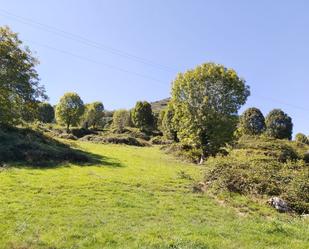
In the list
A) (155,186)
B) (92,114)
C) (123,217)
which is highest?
(92,114)

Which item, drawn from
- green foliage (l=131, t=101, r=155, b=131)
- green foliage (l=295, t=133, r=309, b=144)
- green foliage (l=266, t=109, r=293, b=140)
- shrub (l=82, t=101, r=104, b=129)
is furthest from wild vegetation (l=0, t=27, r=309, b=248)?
shrub (l=82, t=101, r=104, b=129)

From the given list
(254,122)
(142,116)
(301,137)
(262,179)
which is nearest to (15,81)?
(262,179)

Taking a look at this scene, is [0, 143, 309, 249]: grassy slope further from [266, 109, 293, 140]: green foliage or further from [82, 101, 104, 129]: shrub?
[82, 101, 104, 129]: shrub

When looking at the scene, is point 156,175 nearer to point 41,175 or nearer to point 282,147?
point 41,175

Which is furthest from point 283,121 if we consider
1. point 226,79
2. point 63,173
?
point 63,173

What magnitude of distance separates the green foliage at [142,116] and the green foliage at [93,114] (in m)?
12.0

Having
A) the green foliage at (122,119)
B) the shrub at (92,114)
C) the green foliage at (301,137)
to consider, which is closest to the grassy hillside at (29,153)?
the shrub at (92,114)

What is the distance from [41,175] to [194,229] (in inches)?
551

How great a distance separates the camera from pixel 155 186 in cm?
2553

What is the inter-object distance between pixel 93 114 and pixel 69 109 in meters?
18.1

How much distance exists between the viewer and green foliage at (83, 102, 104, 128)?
109m

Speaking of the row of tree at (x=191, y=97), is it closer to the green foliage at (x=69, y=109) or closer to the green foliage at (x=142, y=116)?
the green foliage at (x=69, y=109)

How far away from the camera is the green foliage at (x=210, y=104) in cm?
4650

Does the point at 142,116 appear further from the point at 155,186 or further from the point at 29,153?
the point at 155,186
